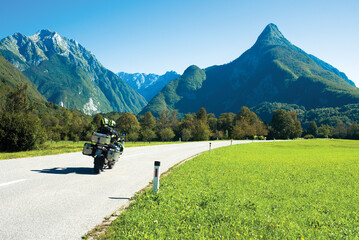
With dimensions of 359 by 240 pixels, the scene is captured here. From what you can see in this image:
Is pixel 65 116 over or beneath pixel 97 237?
over

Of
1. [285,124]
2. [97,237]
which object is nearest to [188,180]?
[97,237]

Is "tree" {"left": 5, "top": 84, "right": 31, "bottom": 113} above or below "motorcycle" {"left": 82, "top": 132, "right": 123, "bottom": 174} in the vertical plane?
above

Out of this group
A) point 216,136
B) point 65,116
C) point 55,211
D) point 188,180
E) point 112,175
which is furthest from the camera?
point 65,116

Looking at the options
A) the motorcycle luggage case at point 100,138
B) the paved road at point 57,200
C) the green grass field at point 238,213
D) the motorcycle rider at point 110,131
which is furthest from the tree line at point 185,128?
the green grass field at point 238,213

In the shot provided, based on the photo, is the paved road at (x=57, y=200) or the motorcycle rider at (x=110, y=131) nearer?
the paved road at (x=57, y=200)

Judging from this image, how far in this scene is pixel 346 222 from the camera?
5461mm

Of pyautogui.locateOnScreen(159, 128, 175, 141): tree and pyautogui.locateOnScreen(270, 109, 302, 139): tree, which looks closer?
pyautogui.locateOnScreen(159, 128, 175, 141): tree

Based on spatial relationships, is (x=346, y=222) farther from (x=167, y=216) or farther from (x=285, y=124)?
(x=285, y=124)

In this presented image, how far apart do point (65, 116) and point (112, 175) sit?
128m

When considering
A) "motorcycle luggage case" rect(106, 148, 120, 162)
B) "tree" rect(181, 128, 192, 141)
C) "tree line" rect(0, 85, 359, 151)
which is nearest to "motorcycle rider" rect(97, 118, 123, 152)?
"motorcycle luggage case" rect(106, 148, 120, 162)

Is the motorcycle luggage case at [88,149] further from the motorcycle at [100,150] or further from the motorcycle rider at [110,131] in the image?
the motorcycle rider at [110,131]

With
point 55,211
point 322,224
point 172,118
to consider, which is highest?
point 172,118

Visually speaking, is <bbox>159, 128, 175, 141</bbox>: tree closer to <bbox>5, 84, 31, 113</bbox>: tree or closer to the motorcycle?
<bbox>5, 84, 31, 113</bbox>: tree

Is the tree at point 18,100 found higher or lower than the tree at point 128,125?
higher
